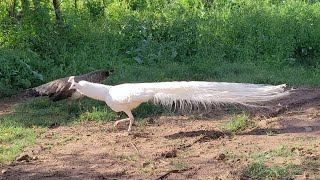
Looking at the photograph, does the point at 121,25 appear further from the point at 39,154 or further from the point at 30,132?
the point at 39,154

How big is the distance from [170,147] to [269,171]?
1.18 m

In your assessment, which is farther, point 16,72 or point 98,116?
point 16,72

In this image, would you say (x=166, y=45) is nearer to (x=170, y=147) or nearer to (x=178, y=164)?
(x=170, y=147)

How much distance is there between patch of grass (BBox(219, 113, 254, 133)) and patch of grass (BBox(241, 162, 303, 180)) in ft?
4.22

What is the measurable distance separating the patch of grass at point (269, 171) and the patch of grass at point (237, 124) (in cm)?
129

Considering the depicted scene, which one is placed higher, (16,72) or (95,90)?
(95,90)

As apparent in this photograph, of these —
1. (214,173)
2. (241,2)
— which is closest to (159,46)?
(241,2)

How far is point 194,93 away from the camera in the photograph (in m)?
5.29

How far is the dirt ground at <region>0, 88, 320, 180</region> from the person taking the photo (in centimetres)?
443

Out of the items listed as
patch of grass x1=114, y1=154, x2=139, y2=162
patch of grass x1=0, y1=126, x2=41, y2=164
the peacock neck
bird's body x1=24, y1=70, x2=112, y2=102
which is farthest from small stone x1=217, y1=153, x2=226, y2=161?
bird's body x1=24, y1=70, x2=112, y2=102

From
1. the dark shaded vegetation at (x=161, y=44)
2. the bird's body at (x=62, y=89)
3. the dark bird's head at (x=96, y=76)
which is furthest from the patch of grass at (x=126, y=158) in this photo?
the dark shaded vegetation at (x=161, y=44)

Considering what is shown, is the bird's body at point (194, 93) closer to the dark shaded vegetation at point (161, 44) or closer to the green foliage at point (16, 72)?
the dark shaded vegetation at point (161, 44)

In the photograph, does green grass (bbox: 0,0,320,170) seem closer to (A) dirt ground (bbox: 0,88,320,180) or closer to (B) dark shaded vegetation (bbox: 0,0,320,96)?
(B) dark shaded vegetation (bbox: 0,0,320,96)

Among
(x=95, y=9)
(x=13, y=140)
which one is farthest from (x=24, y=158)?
(x=95, y=9)
